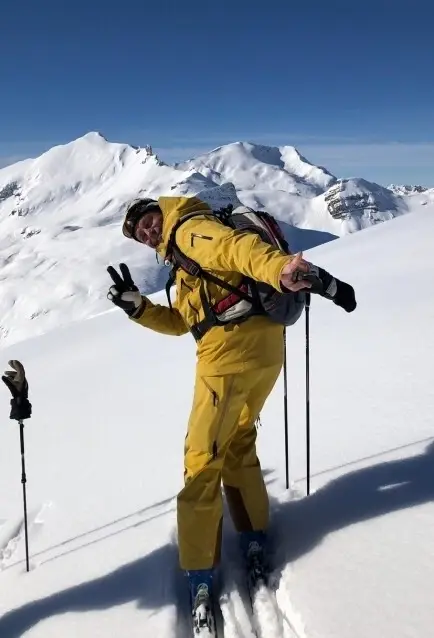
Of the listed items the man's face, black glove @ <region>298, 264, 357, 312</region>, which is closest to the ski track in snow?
the man's face

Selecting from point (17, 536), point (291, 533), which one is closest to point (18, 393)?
point (17, 536)

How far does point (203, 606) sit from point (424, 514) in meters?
1.38

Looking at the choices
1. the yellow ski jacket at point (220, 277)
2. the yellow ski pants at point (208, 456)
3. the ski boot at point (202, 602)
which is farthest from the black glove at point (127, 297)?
the ski boot at point (202, 602)

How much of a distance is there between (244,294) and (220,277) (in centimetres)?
17

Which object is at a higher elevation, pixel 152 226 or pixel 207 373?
pixel 152 226

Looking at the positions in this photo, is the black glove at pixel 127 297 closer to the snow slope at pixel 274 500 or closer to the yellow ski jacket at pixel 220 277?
the yellow ski jacket at pixel 220 277

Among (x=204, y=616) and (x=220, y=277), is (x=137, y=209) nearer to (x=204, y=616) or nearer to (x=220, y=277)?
(x=220, y=277)

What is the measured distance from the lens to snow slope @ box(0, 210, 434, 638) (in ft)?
10.1

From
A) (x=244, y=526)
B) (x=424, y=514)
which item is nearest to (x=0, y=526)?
(x=244, y=526)

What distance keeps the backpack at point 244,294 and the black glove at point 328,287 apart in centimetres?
41

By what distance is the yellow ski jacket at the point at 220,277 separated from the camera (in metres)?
2.96

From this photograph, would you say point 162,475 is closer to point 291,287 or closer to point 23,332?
point 291,287

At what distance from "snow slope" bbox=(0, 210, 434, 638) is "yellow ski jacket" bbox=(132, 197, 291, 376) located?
1161mm

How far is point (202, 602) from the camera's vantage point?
3232mm
